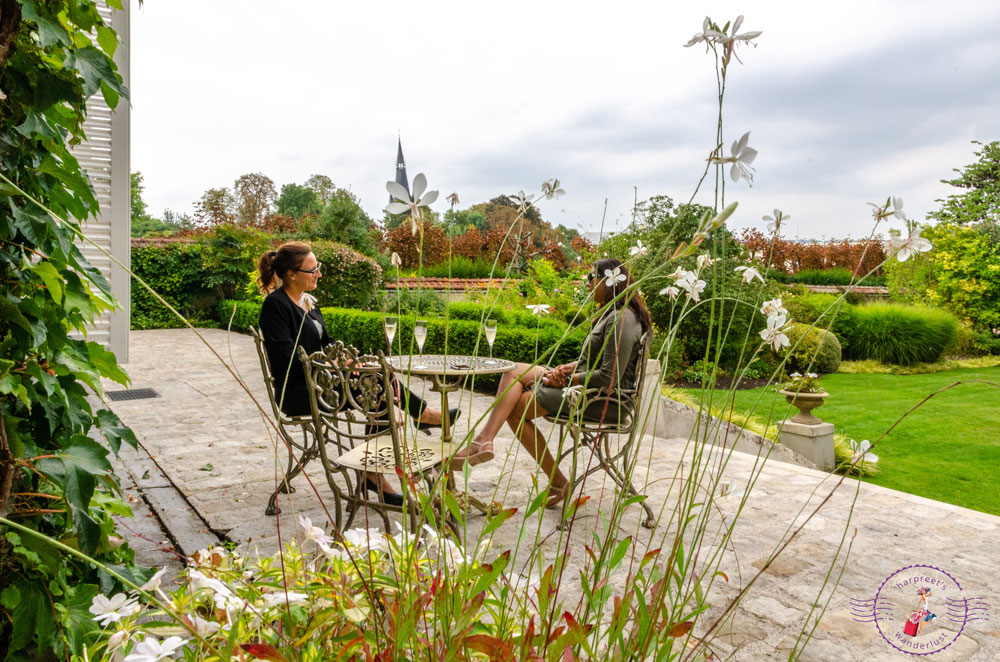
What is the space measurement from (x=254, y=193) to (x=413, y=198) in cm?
3503

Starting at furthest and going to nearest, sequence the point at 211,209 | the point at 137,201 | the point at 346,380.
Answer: the point at 137,201, the point at 211,209, the point at 346,380

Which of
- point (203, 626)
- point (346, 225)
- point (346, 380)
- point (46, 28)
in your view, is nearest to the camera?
point (203, 626)

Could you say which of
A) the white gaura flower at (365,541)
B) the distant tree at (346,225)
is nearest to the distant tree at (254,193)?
the distant tree at (346,225)

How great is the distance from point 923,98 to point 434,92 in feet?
7.40

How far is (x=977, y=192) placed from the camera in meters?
22.3

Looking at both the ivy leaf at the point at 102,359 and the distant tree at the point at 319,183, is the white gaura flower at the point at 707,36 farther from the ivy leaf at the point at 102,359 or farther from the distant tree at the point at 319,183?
the distant tree at the point at 319,183

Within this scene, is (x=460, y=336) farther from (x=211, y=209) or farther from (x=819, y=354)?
(x=211, y=209)

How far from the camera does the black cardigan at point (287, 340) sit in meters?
3.14

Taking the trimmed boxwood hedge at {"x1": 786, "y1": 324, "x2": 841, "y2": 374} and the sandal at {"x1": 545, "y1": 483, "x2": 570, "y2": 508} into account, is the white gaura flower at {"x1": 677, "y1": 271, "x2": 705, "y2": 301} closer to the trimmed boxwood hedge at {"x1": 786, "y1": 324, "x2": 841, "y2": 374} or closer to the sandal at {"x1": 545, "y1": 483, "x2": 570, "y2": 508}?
the sandal at {"x1": 545, "y1": 483, "x2": 570, "y2": 508}

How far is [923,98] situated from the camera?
2756 millimetres

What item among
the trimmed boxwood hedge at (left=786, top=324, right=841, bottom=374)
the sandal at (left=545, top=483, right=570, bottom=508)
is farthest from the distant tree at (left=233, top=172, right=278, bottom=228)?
the sandal at (left=545, top=483, right=570, bottom=508)

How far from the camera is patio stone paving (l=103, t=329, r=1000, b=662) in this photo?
2277 mm

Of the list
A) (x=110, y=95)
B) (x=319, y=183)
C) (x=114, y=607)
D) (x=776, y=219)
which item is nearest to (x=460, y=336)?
(x=110, y=95)

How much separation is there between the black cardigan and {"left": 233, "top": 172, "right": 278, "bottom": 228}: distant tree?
3053 centimetres
